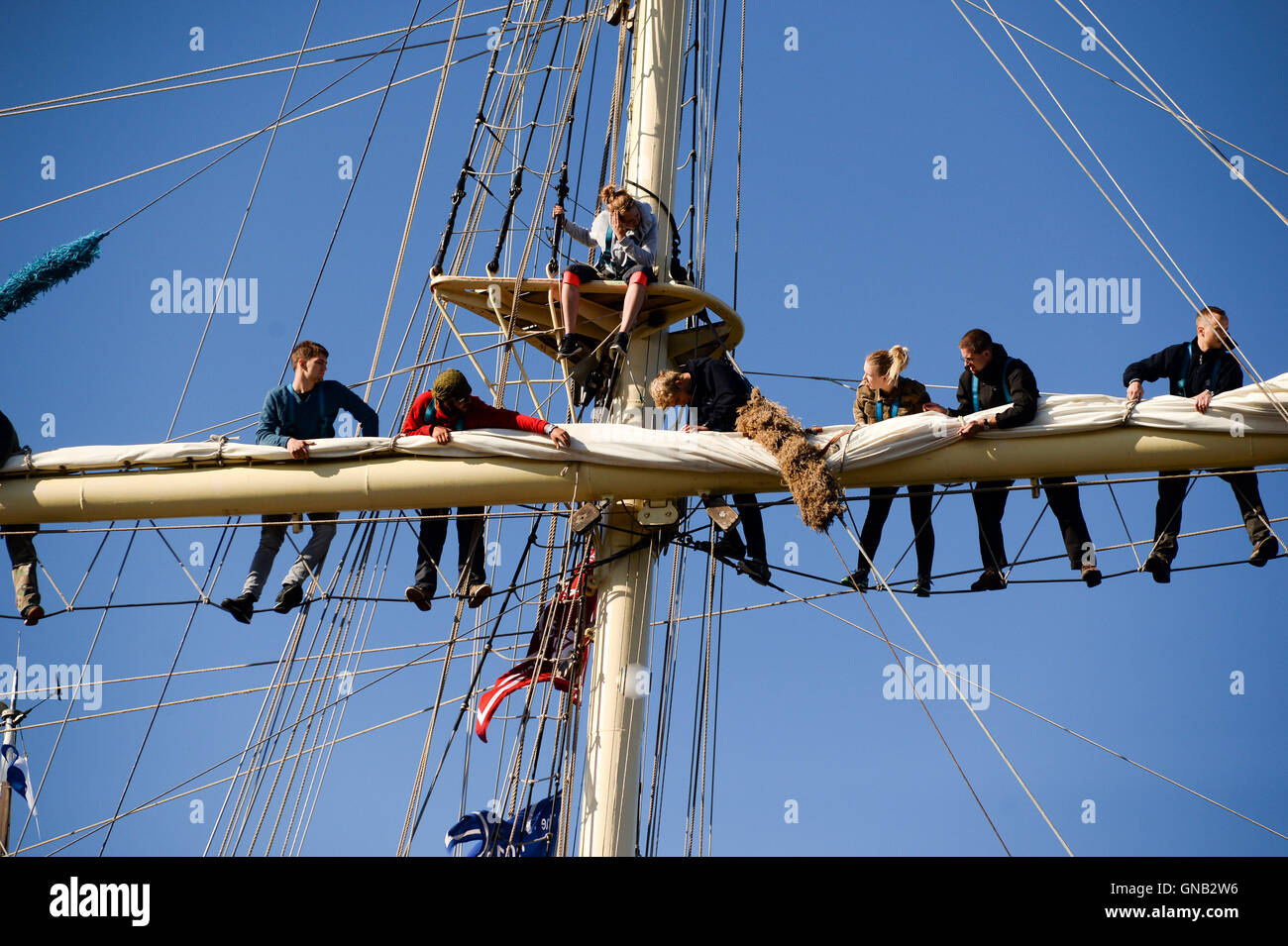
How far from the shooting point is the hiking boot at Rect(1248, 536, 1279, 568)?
10297 mm

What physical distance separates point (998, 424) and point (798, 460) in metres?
1.30

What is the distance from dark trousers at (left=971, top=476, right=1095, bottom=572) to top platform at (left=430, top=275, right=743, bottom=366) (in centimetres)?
263

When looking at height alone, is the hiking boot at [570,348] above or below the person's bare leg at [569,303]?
below

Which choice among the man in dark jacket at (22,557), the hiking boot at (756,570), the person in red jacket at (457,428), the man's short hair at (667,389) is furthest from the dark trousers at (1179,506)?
the man in dark jacket at (22,557)

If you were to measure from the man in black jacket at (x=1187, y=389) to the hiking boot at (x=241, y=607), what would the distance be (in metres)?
5.83

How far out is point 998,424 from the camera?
10953mm

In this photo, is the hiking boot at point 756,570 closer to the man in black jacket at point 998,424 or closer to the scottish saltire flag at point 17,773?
the man in black jacket at point 998,424

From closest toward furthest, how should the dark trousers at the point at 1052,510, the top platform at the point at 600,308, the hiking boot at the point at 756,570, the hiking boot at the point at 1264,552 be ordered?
the hiking boot at the point at 1264,552 → the dark trousers at the point at 1052,510 → the hiking boot at the point at 756,570 → the top platform at the point at 600,308

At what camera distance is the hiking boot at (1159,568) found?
10625 millimetres

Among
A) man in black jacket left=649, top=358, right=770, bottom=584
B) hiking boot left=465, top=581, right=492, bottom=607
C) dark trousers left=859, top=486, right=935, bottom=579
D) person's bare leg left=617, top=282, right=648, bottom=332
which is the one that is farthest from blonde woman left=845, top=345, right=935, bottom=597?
hiking boot left=465, top=581, right=492, bottom=607

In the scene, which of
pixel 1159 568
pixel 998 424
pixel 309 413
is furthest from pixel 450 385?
pixel 1159 568

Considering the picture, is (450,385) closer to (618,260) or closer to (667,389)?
(667,389)
